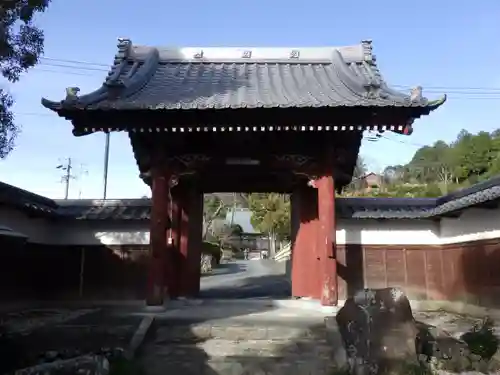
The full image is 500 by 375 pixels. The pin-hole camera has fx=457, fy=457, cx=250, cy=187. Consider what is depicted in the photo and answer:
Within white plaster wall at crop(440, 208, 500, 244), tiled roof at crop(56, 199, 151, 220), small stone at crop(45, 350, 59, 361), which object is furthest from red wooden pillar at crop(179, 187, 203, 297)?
white plaster wall at crop(440, 208, 500, 244)

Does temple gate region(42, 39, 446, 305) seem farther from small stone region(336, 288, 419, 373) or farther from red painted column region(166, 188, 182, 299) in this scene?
small stone region(336, 288, 419, 373)

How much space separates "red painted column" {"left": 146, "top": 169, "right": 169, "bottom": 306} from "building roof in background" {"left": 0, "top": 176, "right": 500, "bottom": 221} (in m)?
2.74

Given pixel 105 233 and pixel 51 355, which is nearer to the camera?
pixel 51 355

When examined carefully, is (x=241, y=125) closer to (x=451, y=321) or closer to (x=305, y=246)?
(x=305, y=246)

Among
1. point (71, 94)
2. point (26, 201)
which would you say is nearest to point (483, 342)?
point (71, 94)

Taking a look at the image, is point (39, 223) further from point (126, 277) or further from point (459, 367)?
point (459, 367)

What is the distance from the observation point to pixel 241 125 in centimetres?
980

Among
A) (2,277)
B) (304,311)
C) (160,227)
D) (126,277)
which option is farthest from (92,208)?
(304,311)

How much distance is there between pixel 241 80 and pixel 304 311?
6.13 meters

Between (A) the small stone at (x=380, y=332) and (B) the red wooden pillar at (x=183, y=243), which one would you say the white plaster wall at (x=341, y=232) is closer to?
(B) the red wooden pillar at (x=183, y=243)

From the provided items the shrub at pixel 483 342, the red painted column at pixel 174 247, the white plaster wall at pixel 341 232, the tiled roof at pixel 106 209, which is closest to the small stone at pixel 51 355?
the red painted column at pixel 174 247

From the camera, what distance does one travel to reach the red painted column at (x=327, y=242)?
33.2 ft

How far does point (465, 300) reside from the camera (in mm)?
11484

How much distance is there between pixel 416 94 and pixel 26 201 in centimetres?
973
